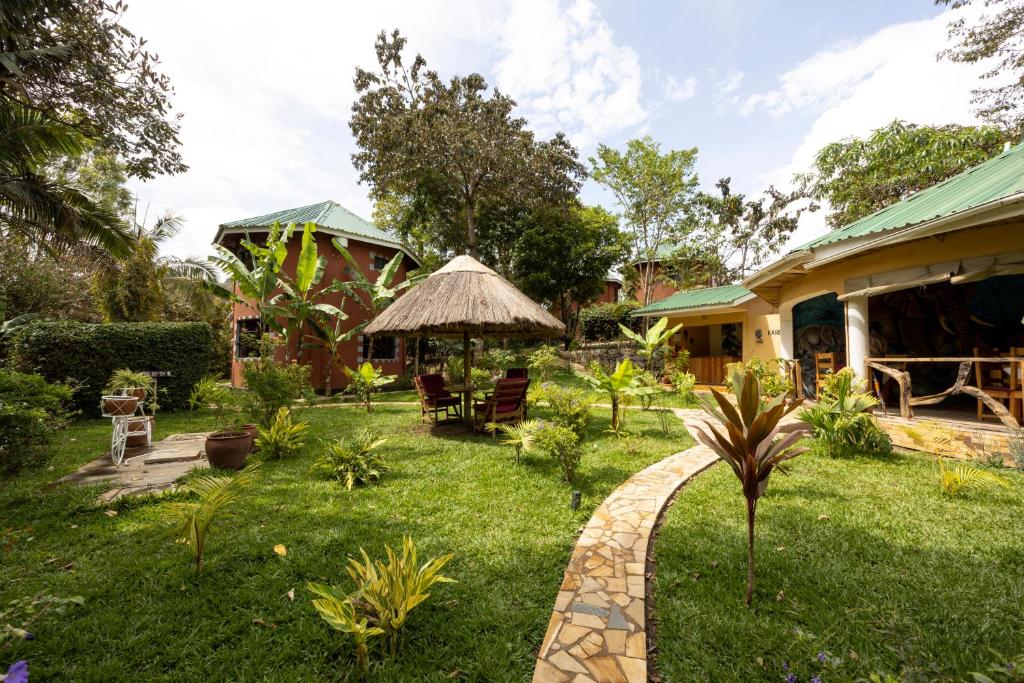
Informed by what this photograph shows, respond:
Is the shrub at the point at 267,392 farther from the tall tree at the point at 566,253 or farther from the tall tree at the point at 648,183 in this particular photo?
the tall tree at the point at 648,183

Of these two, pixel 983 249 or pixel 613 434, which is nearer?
pixel 983 249

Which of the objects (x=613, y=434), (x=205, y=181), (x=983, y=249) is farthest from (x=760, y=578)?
(x=205, y=181)

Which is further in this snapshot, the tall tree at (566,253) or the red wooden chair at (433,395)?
the tall tree at (566,253)

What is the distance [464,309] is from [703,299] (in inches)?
460

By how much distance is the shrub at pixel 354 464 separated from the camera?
17.4 feet

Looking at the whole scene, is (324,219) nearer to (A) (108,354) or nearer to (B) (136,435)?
(A) (108,354)

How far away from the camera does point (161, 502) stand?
4.59 m

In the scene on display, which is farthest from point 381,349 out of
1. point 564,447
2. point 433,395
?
point 564,447

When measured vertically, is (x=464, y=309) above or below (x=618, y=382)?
above

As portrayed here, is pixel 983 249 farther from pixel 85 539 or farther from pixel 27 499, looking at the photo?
pixel 27 499

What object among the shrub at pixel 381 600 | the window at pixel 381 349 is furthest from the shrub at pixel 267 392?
the window at pixel 381 349

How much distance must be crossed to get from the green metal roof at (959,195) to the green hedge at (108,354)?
611 inches

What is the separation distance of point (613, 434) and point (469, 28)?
351 inches

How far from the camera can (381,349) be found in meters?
18.0
